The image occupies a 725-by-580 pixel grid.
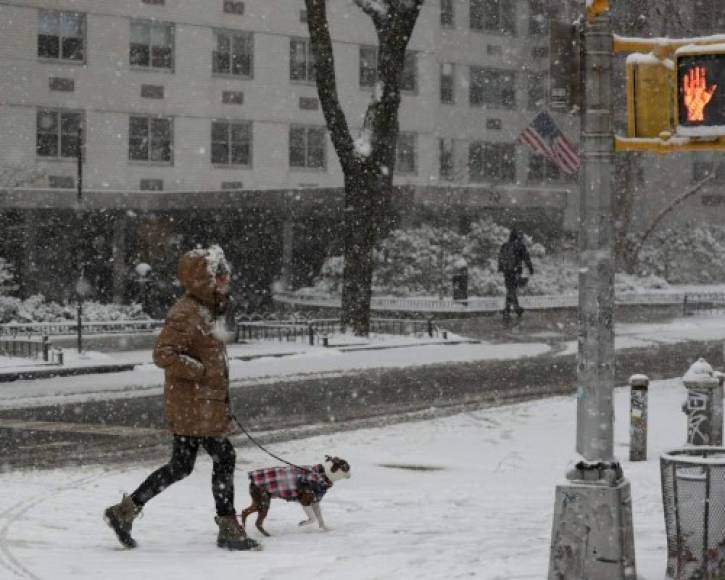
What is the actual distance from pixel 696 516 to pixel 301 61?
37.1m

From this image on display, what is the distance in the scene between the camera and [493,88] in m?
49.2

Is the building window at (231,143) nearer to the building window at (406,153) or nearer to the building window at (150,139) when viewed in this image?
the building window at (150,139)

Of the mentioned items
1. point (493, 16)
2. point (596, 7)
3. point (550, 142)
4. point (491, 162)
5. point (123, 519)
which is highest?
point (493, 16)

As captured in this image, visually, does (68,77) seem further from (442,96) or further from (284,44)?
(442,96)

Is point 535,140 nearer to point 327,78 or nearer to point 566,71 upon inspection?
point 327,78

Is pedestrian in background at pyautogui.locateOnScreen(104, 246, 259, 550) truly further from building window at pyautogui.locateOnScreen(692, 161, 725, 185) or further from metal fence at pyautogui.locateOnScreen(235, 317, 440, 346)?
building window at pyautogui.locateOnScreen(692, 161, 725, 185)

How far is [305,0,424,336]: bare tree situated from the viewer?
2423cm

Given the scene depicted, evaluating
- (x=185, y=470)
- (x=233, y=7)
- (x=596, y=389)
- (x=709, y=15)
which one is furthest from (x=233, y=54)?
(x=596, y=389)

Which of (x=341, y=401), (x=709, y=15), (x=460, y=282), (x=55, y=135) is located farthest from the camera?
(x=709, y=15)

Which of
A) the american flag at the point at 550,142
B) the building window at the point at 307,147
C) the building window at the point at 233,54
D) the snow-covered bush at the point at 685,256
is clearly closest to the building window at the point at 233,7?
the building window at the point at 233,54

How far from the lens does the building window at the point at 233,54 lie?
134ft

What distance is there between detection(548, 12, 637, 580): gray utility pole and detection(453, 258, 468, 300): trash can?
25.2 meters

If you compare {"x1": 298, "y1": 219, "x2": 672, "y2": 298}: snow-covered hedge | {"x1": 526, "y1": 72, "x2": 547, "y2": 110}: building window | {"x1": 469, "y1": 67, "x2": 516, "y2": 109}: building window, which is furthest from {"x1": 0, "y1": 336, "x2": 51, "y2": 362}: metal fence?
{"x1": 526, "y1": 72, "x2": 547, "y2": 110}: building window

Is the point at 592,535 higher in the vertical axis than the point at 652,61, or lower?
lower
